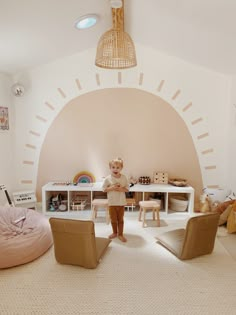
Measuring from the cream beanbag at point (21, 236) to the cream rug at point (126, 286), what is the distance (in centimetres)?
9

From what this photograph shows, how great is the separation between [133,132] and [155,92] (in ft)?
2.29

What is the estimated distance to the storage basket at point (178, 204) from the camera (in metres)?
3.80

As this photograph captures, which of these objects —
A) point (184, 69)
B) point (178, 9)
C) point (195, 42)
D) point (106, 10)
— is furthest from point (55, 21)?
point (184, 69)

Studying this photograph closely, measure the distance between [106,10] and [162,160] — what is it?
7.38 ft

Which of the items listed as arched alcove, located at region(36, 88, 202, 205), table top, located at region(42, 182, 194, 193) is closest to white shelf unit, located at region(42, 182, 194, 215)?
table top, located at region(42, 182, 194, 193)

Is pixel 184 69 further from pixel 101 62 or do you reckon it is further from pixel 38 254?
pixel 38 254

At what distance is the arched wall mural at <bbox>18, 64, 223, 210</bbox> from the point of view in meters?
3.85

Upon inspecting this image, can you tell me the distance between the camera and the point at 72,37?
316 centimetres

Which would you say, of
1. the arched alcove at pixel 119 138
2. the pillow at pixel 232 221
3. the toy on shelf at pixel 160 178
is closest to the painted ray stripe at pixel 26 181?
the arched alcove at pixel 119 138

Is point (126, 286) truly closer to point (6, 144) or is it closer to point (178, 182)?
point (178, 182)

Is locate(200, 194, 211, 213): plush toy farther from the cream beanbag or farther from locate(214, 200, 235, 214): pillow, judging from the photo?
the cream beanbag

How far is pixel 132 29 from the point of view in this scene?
327 centimetres

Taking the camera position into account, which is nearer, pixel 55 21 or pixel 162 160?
pixel 55 21

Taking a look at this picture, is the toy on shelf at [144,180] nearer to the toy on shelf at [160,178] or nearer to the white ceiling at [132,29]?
the toy on shelf at [160,178]
